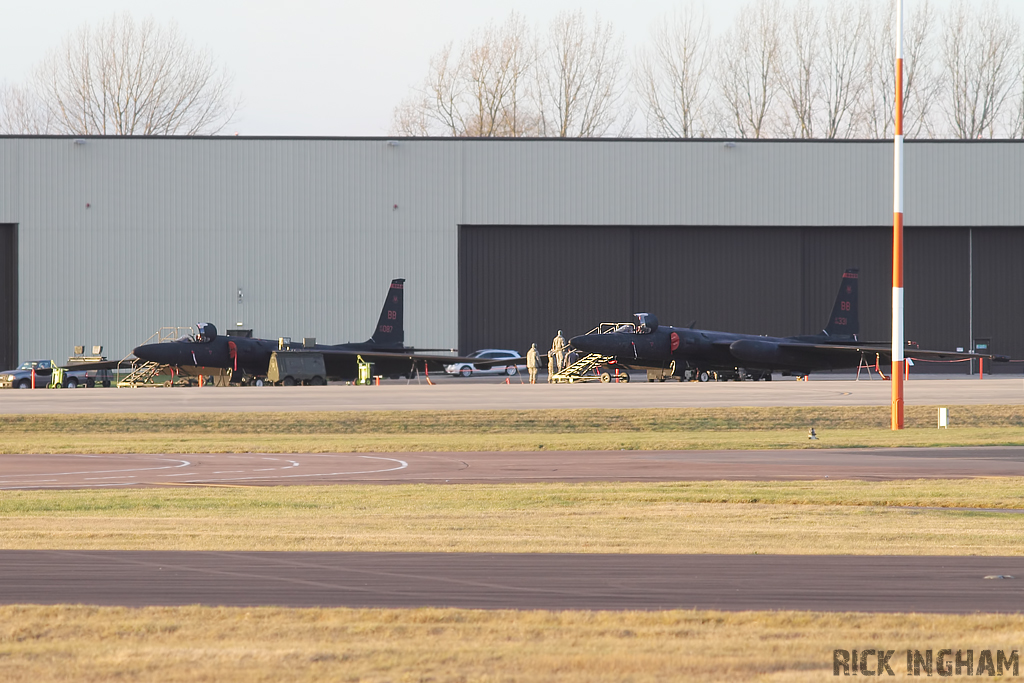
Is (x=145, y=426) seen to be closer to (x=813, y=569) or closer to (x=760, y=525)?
(x=760, y=525)

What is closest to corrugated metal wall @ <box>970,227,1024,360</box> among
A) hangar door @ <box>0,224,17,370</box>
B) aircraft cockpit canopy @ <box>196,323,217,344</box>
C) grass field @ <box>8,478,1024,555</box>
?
aircraft cockpit canopy @ <box>196,323,217,344</box>

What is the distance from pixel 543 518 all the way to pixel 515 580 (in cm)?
434

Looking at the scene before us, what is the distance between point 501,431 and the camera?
101ft

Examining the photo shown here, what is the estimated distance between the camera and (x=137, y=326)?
57.5 m

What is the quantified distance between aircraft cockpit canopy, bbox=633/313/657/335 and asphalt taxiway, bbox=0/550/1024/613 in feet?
122

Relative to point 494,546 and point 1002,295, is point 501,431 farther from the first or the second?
point 1002,295

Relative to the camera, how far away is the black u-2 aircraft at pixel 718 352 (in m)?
→ 47.3

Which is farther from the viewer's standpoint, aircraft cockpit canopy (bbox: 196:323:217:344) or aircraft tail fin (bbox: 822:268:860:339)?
aircraft tail fin (bbox: 822:268:860:339)

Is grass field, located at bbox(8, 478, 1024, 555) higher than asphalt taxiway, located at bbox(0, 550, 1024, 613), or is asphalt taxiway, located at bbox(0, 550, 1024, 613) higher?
asphalt taxiway, located at bbox(0, 550, 1024, 613)

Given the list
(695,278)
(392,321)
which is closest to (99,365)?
(392,321)

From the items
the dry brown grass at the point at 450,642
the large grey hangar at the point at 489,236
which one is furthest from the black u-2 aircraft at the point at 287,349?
the dry brown grass at the point at 450,642

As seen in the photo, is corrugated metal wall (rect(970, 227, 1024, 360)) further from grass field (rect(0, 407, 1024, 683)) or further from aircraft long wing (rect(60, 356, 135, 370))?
aircraft long wing (rect(60, 356, 135, 370))

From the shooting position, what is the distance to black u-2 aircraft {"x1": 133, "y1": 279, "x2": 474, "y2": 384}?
148 feet

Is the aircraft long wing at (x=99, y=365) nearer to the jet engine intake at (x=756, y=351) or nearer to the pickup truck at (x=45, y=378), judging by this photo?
the pickup truck at (x=45, y=378)
